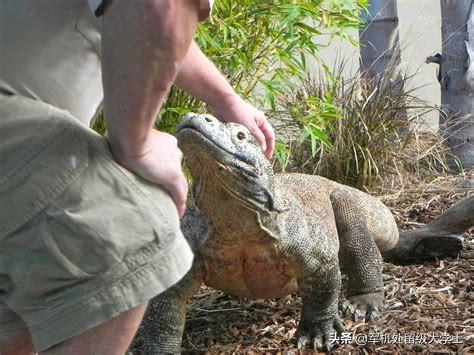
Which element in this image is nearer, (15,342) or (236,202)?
(15,342)

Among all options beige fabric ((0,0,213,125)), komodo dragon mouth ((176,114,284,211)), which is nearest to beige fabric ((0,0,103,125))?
beige fabric ((0,0,213,125))

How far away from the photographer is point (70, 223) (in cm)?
213

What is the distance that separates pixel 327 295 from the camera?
170 inches

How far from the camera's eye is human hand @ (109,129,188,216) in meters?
2.11

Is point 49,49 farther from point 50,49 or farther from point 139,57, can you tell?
point 139,57

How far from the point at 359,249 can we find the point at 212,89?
243 centimetres

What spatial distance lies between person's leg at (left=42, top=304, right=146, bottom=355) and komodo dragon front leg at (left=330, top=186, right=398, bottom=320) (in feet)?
8.33

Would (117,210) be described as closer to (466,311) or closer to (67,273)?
(67,273)

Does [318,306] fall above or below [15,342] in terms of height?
below

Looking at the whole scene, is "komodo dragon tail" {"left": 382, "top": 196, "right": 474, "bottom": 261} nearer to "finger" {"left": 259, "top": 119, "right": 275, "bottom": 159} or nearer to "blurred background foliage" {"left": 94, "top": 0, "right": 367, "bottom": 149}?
"blurred background foliage" {"left": 94, "top": 0, "right": 367, "bottom": 149}

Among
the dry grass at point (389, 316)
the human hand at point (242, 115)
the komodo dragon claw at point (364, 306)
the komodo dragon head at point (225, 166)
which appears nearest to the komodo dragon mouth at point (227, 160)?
the komodo dragon head at point (225, 166)

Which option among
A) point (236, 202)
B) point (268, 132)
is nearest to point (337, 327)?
point (236, 202)

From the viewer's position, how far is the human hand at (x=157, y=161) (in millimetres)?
2105

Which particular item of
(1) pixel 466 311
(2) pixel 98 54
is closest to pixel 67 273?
(2) pixel 98 54
